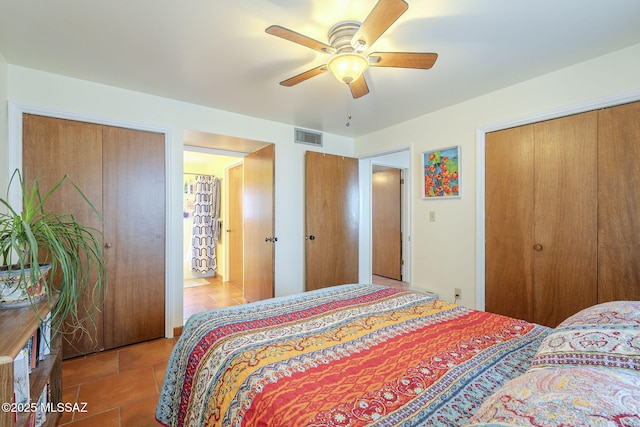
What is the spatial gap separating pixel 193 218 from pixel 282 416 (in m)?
5.14

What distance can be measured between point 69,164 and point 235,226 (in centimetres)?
266

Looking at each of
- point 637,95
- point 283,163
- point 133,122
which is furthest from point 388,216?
point 133,122

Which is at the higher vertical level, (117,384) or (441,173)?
(441,173)

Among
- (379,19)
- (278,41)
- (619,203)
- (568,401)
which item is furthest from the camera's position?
(619,203)

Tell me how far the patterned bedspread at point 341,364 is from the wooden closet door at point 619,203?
1223mm

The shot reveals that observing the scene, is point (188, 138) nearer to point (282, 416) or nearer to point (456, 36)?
point (456, 36)

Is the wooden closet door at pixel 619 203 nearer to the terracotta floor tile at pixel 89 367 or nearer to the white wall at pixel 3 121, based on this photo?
the terracotta floor tile at pixel 89 367

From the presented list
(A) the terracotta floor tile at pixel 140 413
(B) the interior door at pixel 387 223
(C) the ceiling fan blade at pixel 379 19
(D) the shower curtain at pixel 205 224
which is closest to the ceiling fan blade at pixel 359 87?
(C) the ceiling fan blade at pixel 379 19

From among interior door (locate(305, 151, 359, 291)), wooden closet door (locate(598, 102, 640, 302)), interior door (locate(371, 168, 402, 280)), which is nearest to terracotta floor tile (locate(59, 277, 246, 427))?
interior door (locate(305, 151, 359, 291))

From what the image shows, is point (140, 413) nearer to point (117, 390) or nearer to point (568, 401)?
point (117, 390)

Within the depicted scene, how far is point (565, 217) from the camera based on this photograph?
2.22 meters

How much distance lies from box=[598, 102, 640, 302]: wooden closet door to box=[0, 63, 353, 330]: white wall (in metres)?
2.76

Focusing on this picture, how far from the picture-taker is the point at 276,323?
141cm

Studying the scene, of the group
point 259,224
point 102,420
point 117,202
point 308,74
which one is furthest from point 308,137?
point 102,420
